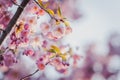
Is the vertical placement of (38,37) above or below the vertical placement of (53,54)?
above

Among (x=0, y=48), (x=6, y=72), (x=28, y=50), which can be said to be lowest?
(x=0, y=48)

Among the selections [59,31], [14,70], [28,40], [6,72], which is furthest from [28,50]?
[14,70]

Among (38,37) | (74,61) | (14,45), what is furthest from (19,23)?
(74,61)

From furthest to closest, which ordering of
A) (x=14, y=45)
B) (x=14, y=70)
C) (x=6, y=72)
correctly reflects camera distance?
(x=14, y=70) < (x=6, y=72) < (x=14, y=45)

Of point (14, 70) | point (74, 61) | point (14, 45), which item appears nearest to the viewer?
point (14, 45)

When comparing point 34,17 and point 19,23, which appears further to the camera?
point 34,17

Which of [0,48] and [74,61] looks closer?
[0,48]

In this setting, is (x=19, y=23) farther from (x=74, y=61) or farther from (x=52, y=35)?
(x=74, y=61)

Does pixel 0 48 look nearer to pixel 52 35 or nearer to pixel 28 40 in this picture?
pixel 28 40

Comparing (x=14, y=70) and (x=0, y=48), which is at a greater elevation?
(x=14, y=70)
